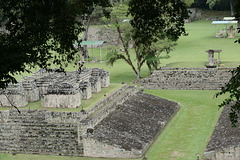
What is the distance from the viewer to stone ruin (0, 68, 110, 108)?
72.3ft

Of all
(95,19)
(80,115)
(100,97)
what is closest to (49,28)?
(80,115)

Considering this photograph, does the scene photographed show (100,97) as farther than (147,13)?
Yes

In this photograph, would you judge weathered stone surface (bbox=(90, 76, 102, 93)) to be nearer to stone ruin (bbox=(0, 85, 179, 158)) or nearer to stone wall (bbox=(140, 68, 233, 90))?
stone ruin (bbox=(0, 85, 179, 158))

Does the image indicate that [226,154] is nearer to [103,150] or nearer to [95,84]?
[103,150]

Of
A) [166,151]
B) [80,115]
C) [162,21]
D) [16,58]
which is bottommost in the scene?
[166,151]

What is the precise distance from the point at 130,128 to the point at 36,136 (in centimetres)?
439

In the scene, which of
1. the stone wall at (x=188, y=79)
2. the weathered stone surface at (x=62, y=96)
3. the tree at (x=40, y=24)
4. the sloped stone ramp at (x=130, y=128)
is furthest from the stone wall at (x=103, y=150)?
the stone wall at (x=188, y=79)

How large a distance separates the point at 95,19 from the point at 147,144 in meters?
52.4

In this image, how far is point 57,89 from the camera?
22.1 metres

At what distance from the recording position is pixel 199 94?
3177 cm

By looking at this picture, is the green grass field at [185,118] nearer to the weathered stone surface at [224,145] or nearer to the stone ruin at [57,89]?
the weathered stone surface at [224,145]

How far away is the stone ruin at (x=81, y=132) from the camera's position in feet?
64.7

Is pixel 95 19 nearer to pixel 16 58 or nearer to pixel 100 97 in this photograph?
pixel 100 97

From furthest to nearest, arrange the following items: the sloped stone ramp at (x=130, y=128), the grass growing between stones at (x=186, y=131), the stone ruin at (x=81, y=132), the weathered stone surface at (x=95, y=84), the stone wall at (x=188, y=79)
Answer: the stone wall at (x=188, y=79)
the weathered stone surface at (x=95, y=84)
the grass growing between stones at (x=186, y=131)
the stone ruin at (x=81, y=132)
the sloped stone ramp at (x=130, y=128)
